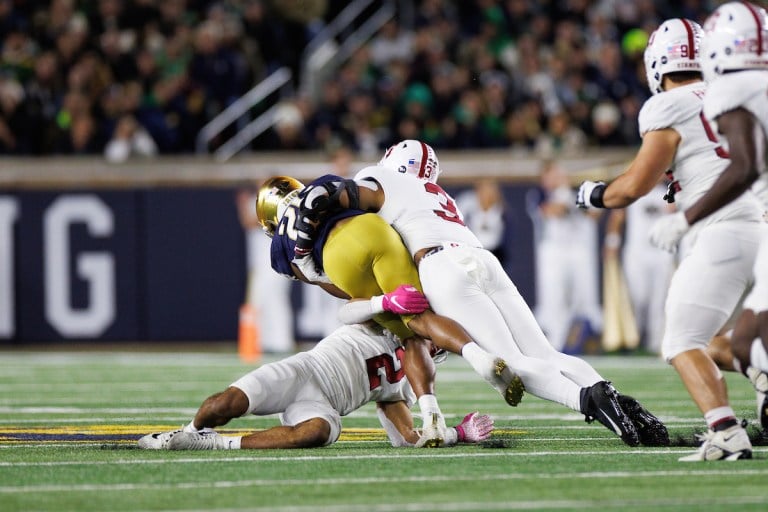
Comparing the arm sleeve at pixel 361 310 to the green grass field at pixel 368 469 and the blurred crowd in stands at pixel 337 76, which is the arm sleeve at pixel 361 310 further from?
the blurred crowd in stands at pixel 337 76

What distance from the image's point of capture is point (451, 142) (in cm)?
1530

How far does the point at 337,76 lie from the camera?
1723cm

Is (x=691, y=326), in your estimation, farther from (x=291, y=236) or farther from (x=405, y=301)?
(x=291, y=236)

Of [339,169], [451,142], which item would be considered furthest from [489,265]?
[451,142]

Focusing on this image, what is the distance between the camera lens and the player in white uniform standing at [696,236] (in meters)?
5.23

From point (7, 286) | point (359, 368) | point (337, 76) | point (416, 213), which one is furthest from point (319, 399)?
point (337, 76)

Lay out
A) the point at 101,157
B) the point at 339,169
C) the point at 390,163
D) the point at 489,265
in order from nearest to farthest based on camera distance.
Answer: the point at 489,265
the point at 390,163
the point at 339,169
the point at 101,157

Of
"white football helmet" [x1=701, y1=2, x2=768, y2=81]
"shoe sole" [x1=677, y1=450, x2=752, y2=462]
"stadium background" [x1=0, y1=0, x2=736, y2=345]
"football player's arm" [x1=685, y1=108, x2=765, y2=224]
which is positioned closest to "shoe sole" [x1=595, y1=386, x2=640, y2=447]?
"shoe sole" [x1=677, y1=450, x2=752, y2=462]

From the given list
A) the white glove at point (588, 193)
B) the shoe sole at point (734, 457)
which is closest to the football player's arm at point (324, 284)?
the white glove at point (588, 193)

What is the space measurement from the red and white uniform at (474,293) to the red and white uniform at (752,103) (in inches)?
41.1

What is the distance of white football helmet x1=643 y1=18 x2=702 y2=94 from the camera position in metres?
5.72

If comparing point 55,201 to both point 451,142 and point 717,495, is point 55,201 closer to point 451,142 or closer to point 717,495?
point 451,142

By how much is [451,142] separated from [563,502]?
11.2 meters

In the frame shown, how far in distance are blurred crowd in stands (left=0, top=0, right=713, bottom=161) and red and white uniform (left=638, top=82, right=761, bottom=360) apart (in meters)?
9.33
